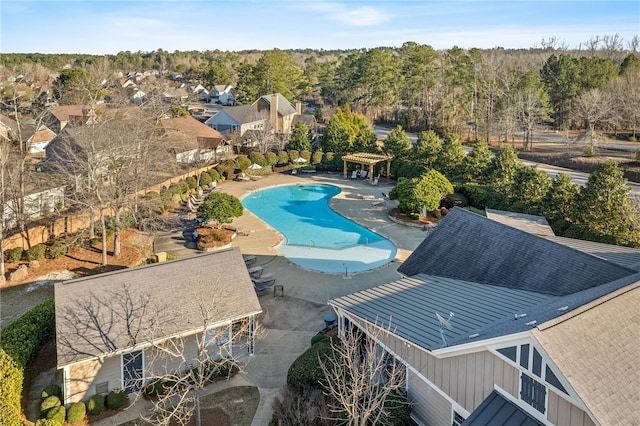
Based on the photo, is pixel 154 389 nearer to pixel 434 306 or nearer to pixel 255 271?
pixel 434 306

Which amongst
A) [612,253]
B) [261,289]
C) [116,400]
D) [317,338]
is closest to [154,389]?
[116,400]

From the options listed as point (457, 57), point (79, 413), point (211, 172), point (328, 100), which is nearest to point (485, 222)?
point (79, 413)

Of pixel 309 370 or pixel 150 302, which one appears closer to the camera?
pixel 309 370

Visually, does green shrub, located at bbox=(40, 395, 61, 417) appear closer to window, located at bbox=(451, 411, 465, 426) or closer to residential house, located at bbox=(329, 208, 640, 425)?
residential house, located at bbox=(329, 208, 640, 425)

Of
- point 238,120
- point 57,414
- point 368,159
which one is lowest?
point 57,414

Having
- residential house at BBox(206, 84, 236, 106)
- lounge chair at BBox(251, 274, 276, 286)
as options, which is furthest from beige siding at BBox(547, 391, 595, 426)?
residential house at BBox(206, 84, 236, 106)

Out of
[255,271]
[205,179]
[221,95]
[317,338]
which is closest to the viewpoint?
[317,338]

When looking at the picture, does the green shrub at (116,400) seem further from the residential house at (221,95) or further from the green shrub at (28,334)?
the residential house at (221,95)

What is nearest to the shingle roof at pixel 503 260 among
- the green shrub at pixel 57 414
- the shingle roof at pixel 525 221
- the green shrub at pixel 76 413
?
the shingle roof at pixel 525 221
